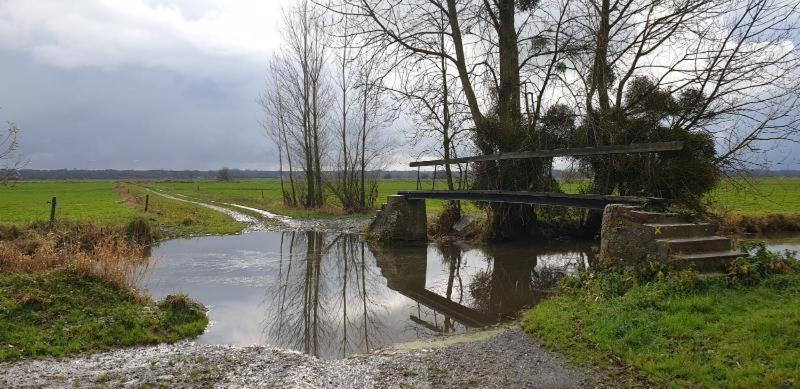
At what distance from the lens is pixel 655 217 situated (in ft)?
27.0

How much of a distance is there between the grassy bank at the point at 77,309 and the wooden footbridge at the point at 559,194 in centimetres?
784

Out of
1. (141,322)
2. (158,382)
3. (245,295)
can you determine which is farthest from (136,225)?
(158,382)

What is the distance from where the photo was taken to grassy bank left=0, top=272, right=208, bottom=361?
6.61 metres

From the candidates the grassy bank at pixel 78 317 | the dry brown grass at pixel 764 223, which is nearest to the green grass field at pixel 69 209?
the grassy bank at pixel 78 317

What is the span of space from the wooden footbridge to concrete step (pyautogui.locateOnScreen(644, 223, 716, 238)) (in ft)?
2.56

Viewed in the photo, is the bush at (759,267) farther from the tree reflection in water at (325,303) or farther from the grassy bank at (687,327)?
the tree reflection in water at (325,303)

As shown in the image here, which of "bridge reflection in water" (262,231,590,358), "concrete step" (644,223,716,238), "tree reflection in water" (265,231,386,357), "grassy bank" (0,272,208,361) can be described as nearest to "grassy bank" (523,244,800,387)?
"concrete step" (644,223,716,238)

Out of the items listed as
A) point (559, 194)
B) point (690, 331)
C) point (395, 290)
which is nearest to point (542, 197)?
point (559, 194)

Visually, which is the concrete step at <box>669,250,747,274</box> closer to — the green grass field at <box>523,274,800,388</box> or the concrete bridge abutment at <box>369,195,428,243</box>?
the green grass field at <box>523,274,800,388</box>

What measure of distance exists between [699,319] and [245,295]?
8.10 meters

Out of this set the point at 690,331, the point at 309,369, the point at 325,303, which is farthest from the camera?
the point at 325,303

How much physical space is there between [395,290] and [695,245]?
583cm

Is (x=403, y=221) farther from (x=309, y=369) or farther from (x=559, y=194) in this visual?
(x=309, y=369)

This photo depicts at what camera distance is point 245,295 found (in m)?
10.3
